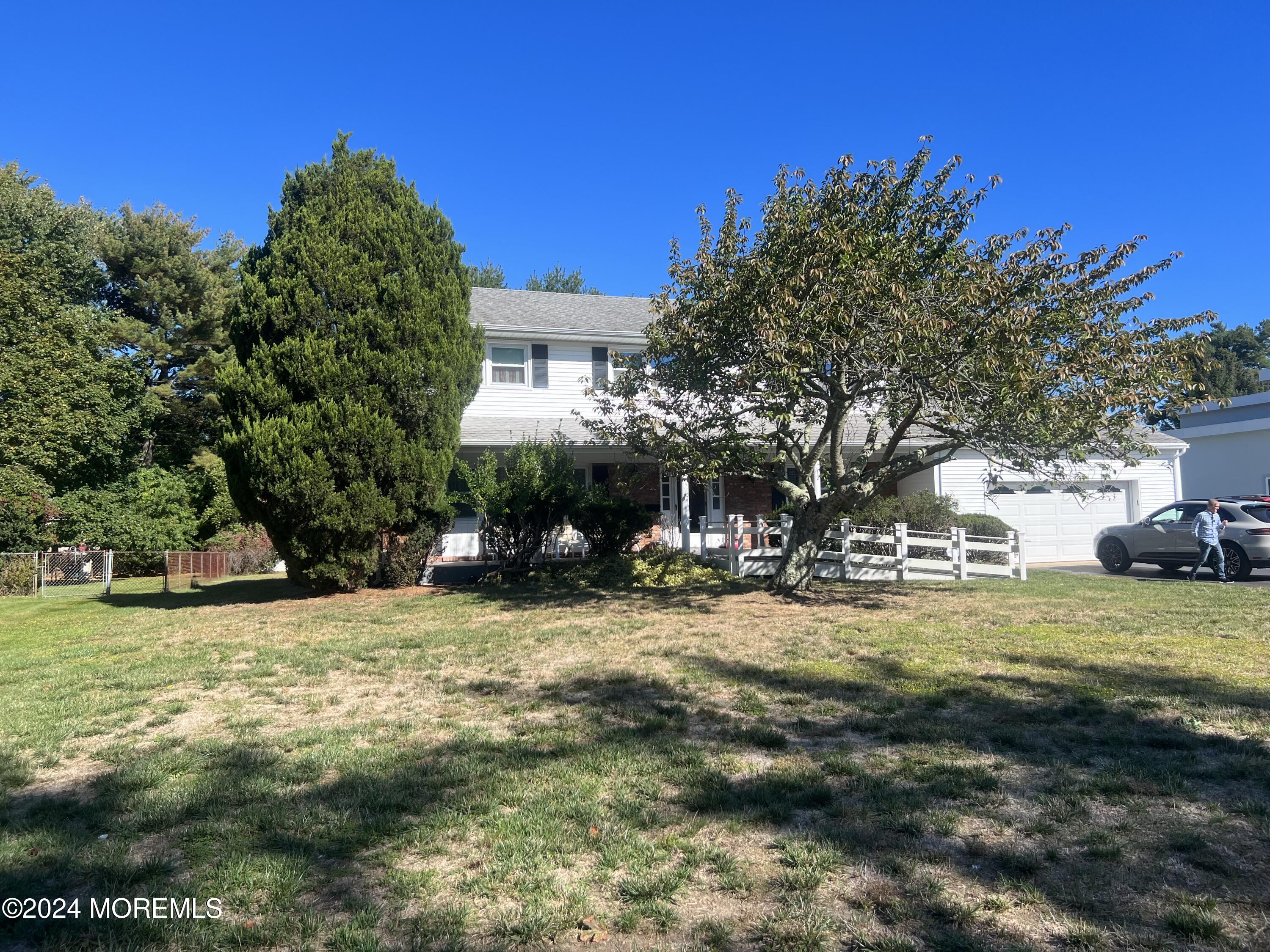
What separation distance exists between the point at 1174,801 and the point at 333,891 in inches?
159

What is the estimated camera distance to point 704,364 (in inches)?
459

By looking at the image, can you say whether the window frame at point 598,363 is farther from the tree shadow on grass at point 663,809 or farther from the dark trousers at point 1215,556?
the tree shadow on grass at point 663,809

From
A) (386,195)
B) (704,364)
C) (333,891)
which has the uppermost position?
(386,195)

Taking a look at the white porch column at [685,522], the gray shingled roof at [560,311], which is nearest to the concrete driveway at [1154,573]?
the white porch column at [685,522]

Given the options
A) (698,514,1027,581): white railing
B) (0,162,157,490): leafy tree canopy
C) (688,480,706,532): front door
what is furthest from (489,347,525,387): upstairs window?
(0,162,157,490): leafy tree canopy

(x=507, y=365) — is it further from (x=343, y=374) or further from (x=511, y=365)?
(x=343, y=374)

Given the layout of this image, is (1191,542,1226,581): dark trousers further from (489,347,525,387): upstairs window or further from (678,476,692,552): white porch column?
(489,347,525,387): upstairs window

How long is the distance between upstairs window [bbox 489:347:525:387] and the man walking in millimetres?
14512

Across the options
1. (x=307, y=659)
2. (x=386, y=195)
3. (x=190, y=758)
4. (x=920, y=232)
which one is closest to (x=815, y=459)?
(x=920, y=232)

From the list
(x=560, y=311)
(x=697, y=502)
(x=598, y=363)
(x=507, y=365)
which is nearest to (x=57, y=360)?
(x=507, y=365)

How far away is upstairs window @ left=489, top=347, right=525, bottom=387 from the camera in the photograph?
1894cm

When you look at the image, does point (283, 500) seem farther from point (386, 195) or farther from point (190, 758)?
point (190, 758)

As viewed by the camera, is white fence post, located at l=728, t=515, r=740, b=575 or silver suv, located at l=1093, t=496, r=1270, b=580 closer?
silver suv, located at l=1093, t=496, r=1270, b=580

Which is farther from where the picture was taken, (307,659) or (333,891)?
(307,659)
